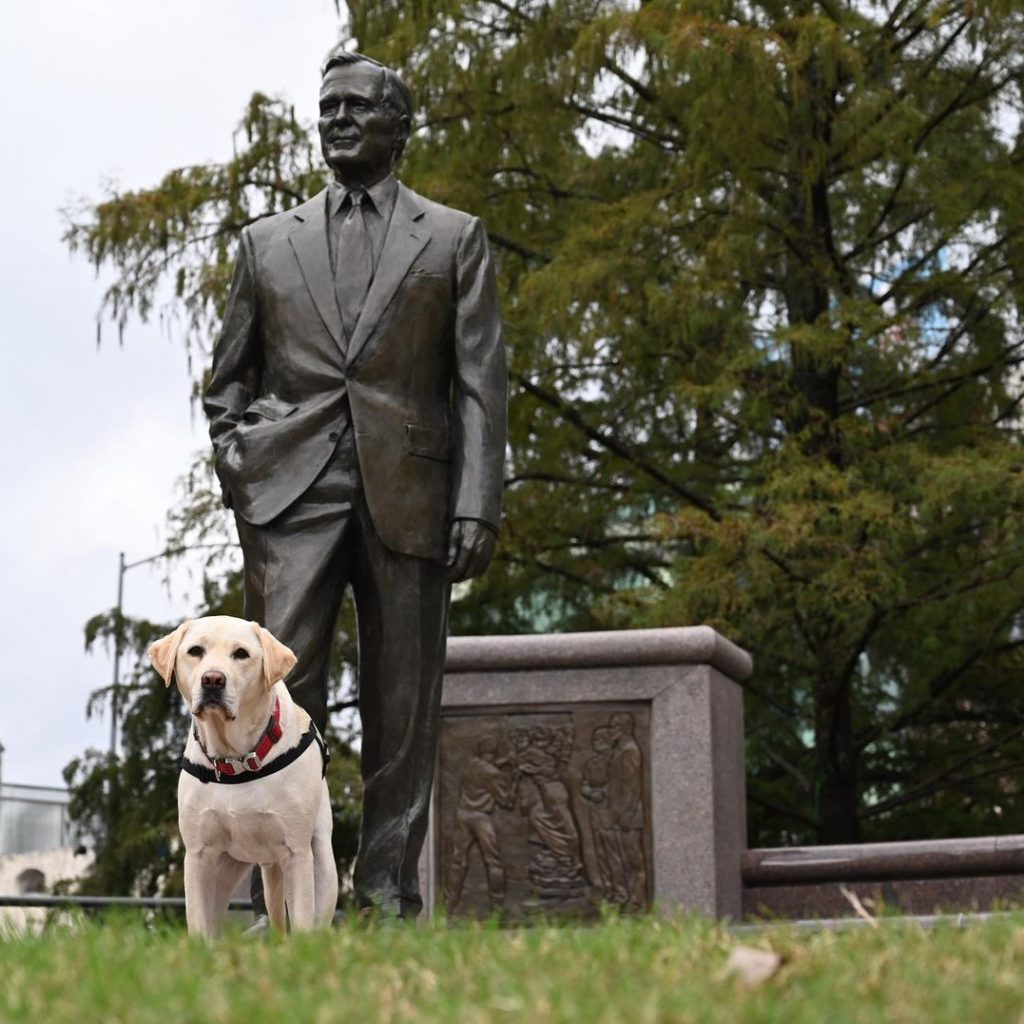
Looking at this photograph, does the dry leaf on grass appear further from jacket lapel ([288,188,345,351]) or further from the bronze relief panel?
the bronze relief panel

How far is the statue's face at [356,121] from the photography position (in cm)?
685

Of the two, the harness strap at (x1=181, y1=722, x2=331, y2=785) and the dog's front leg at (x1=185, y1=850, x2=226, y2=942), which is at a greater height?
the harness strap at (x1=181, y1=722, x2=331, y2=785)

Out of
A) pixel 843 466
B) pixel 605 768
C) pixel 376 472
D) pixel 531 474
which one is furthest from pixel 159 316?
pixel 376 472

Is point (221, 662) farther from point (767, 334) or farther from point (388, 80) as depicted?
point (767, 334)

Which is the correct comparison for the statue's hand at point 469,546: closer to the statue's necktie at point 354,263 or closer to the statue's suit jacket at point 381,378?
the statue's suit jacket at point 381,378

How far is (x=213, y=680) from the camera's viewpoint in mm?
5305

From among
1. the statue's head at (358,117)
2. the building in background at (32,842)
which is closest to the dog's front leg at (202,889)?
the statue's head at (358,117)

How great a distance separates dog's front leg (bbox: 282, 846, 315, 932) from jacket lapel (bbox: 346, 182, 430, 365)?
186cm

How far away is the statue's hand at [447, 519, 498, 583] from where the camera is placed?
658 cm

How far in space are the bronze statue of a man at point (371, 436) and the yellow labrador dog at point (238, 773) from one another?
92cm

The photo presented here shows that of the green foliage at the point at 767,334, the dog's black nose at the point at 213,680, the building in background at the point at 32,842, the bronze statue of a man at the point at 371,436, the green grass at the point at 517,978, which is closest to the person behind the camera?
the green grass at the point at 517,978

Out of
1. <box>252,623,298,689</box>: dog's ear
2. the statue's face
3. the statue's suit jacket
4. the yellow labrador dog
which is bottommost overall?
the yellow labrador dog

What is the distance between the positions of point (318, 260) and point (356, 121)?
1.64 ft

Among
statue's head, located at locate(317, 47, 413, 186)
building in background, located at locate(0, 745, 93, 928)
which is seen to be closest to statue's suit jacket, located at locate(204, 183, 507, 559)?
statue's head, located at locate(317, 47, 413, 186)
